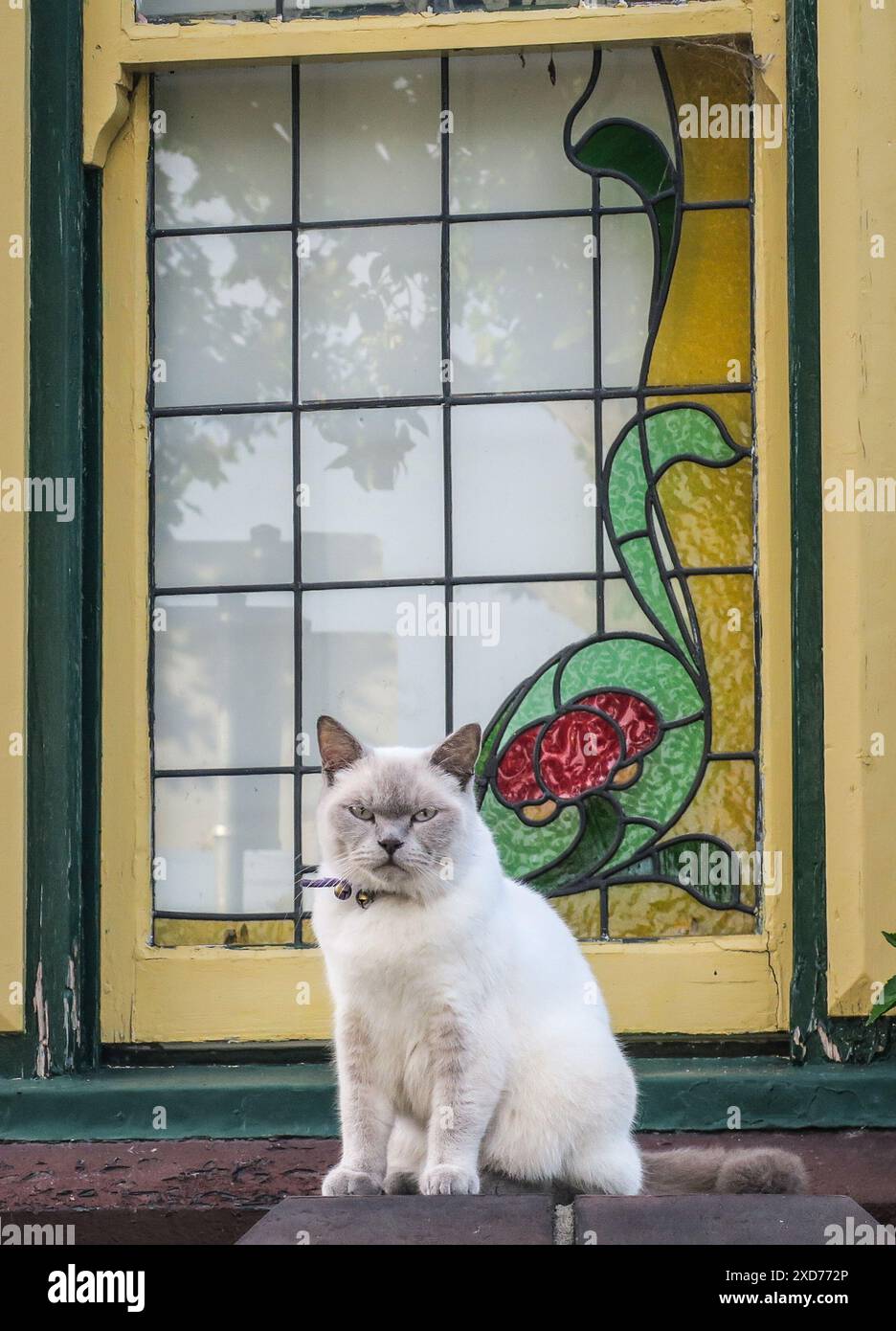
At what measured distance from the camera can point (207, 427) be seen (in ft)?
13.3

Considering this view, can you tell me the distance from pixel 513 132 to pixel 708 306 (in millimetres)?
676

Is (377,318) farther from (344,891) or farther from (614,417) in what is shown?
(344,891)

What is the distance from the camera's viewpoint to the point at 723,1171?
9.70 ft

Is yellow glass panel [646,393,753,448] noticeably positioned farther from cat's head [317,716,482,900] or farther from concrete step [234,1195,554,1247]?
concrete step [234,1195,554,1247]

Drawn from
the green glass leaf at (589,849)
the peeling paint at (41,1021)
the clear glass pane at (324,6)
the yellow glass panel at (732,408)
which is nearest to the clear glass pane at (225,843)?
the peeling paint at (41,1021)

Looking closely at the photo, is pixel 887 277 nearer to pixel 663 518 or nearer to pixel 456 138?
pixel 663 518

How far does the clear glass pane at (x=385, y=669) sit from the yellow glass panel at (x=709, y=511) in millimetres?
621

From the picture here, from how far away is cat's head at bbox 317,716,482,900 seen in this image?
2.88 m

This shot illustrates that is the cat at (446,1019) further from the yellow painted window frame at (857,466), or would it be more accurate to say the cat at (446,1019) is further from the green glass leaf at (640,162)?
the green glass leaf at (640,162)

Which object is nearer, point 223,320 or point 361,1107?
point 361,1107

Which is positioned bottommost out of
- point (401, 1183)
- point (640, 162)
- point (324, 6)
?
point (401, 1183)

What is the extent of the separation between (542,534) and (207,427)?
2.97 ft

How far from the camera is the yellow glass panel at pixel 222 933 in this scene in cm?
390

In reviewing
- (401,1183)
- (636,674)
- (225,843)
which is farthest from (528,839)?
(401,1183)
